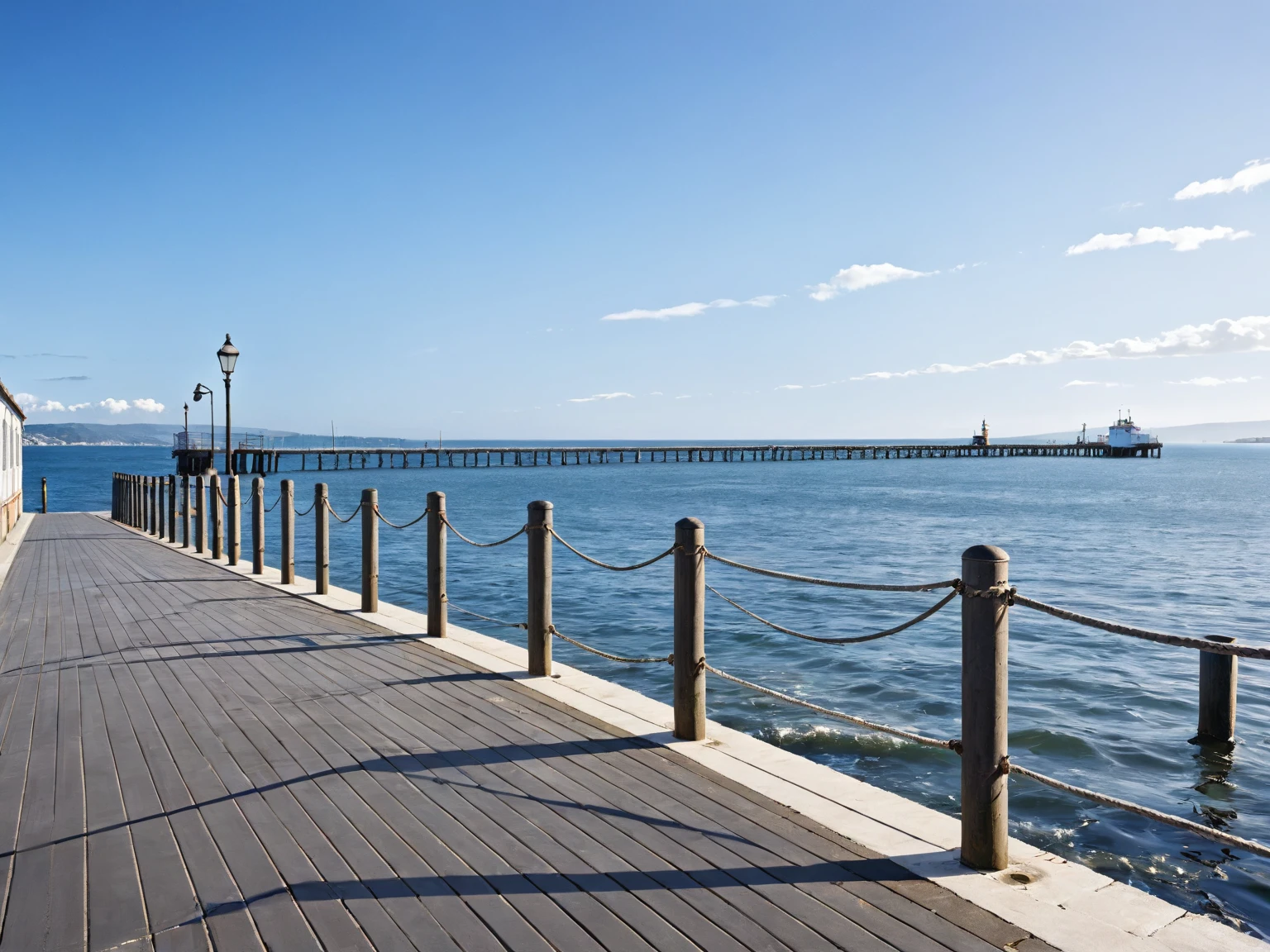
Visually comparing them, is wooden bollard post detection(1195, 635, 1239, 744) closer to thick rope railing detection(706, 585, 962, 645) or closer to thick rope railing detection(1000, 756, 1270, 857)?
thick rope railing detection(706, 585, 962, 645)

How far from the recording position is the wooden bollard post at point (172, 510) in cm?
1678

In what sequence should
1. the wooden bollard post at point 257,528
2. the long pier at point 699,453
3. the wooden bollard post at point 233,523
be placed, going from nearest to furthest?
the wooden bollard post at point 257,528, the wooden bollard post at point 233,523, the long pier at point 699,453

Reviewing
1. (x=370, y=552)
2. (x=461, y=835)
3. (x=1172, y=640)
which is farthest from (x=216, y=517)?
(x=1172, y=640)

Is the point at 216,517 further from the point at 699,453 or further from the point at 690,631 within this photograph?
the point at 699,453

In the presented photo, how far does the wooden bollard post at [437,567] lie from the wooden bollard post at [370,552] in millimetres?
1046

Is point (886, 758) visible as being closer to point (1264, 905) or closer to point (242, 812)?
point (1264, 905)

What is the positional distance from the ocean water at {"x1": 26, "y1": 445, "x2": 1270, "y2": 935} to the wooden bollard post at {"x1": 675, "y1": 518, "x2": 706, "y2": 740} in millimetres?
2232

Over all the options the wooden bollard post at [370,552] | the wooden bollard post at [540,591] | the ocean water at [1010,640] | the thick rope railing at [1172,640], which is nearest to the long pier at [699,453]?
the ocean water at [1010,640]

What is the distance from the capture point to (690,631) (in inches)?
183

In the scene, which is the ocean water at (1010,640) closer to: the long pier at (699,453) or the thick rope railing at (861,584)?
the thick rope railing at (861,584)

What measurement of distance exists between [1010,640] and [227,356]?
580 inches

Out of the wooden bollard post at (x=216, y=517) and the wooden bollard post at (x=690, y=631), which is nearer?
the wooden bollard post at (x=690, y=631)

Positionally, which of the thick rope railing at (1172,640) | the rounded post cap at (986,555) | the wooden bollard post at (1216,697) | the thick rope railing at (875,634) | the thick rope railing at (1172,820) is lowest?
the wooden bollard post at (1216,697)

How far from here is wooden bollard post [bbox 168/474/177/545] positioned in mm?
16781
